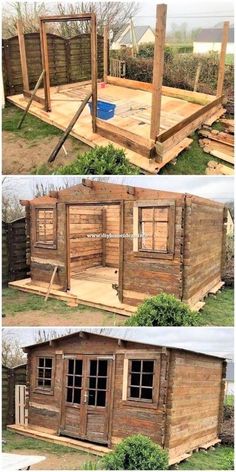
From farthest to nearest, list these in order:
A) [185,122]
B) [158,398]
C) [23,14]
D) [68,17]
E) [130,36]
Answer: [130,36] → [185,122] → [68,17] → [23,14] → [158,398]

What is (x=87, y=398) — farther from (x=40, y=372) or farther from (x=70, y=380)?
(x=40, y=372)

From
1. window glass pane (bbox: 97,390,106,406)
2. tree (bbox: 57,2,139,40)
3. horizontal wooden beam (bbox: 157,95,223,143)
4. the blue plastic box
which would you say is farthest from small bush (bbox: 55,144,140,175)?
window glass pane (bbox: 97,390,106,406)

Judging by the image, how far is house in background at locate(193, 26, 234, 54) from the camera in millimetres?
6145

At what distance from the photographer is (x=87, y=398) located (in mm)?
6012

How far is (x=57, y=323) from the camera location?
17.1ft

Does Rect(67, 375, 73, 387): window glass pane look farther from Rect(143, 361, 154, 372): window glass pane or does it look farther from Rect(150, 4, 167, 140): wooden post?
Rect(150, 4, 167, 140): wooden post

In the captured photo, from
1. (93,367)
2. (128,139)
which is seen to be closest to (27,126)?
(128,139)

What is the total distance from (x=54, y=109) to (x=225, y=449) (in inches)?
207

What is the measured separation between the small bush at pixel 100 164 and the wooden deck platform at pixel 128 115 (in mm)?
357

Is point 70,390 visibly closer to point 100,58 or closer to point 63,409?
point 63,409

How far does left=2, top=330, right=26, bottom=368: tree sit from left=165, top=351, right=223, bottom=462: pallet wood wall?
184 cm

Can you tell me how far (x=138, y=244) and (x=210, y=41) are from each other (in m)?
3.66

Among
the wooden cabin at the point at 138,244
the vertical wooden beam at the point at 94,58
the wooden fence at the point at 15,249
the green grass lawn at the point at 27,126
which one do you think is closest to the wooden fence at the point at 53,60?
the green grass lawn at the point at 27,126

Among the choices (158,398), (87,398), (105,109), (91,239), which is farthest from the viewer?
(91,239)
